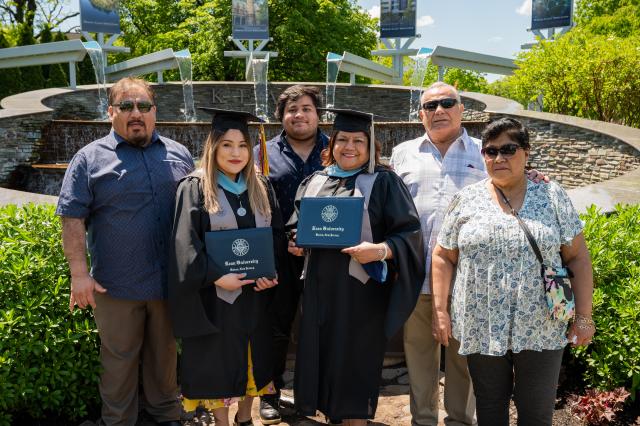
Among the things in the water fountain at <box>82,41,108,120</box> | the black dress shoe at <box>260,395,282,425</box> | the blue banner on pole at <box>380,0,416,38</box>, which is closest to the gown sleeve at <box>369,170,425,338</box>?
the black dress shoe at <box>260,395,282,425</box>

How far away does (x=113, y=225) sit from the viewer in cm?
310

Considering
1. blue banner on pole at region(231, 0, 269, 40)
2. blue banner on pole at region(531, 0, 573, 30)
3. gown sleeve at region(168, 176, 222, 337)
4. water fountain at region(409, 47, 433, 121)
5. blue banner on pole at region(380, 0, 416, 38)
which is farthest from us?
blue banner on pole at region(380, 0, 416, 38)

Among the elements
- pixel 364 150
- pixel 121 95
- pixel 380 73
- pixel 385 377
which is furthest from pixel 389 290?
pixel 380 73

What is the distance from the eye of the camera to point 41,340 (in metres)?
3.24

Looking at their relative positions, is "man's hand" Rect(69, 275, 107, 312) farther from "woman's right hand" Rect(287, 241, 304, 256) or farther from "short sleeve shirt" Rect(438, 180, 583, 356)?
"short sleeve shirt" Rect(438, 180, 583, 356)

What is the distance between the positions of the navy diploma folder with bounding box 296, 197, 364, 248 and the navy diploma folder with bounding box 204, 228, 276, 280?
0.17 metres

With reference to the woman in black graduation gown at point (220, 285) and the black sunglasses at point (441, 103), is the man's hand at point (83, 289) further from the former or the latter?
the black sunglasses at point (441, 103)

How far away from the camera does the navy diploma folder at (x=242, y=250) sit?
114 inches

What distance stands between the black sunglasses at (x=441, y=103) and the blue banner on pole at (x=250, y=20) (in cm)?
1660

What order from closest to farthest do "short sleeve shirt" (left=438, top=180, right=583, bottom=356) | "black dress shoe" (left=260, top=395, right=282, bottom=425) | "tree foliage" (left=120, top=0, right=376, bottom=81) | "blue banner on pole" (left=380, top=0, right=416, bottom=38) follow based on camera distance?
"short sleeve shirt" (left=438, top=180, right=583, bottom=356) < "black dress shoe" (left=260, top=395, right=282, bottom=425) < "blue banner on pole" (left=380, top=0, right=416, bottom=38) < "tree foliage" (left=120, top=0, right=376, bottom=81)

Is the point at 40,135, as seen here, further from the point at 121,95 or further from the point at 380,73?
the point at 380,73

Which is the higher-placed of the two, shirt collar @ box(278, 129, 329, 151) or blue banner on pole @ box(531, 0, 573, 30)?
blue banner on pole @ box(531, 0, 573, 30)

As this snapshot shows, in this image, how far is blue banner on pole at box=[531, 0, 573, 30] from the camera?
20.3 metres

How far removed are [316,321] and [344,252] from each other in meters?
0.42
